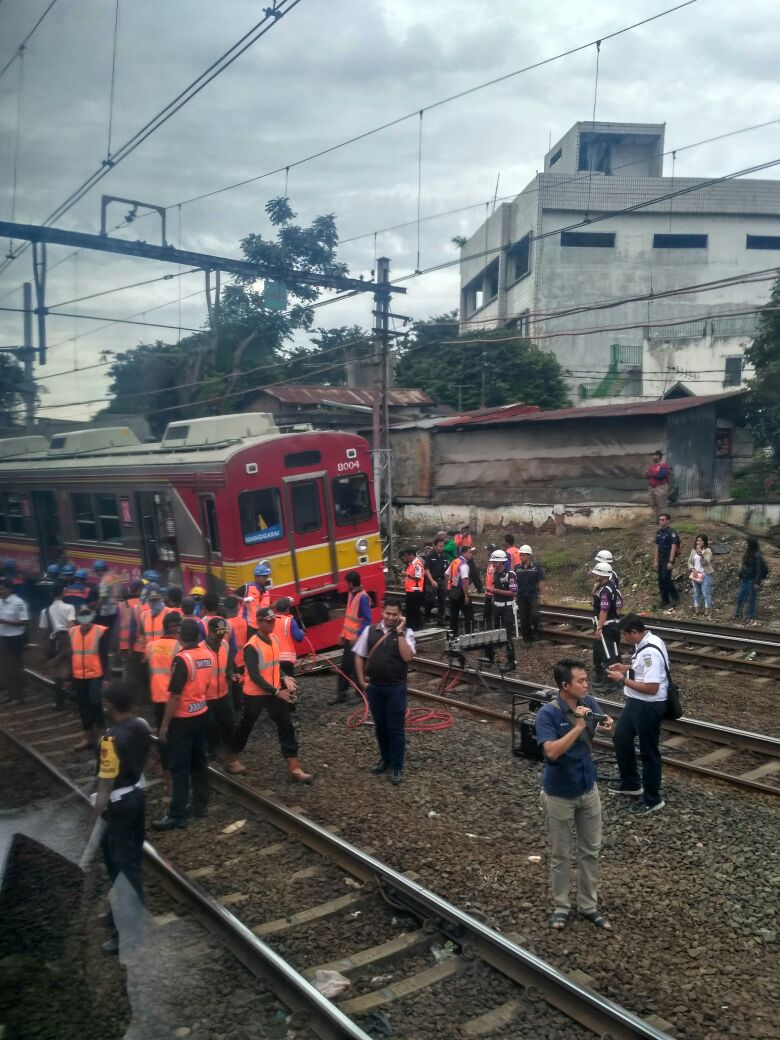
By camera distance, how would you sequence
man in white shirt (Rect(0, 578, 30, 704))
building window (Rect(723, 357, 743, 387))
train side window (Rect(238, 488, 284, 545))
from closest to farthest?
man in white shirt (Rect(0, 578, 30, 704)) → train side window (Rect(238, 488, 284, 545)) → building window (Rect(723, 357, 743, 387))

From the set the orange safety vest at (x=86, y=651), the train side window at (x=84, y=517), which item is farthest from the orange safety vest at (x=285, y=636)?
the train side window at (x=84, y=517)

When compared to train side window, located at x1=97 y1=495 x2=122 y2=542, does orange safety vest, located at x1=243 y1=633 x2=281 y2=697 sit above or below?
below

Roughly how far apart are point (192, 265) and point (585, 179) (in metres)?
33.6

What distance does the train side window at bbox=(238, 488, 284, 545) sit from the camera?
469 inches

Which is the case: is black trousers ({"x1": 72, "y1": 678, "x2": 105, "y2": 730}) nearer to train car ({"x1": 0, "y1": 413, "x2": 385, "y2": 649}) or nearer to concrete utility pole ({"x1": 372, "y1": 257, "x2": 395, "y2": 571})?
train car ({"x1": 0, "y1": 413, "x2": 385, "y2": 649})

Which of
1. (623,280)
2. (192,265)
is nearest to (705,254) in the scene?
(623,280)

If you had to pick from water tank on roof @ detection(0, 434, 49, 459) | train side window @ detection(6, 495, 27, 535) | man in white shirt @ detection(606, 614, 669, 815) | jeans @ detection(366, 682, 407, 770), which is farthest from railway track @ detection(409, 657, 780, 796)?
water tank on roof @ detection(0, 434, 49, 459)

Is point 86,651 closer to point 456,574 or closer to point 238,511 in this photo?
point 238,511

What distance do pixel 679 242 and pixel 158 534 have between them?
134ft

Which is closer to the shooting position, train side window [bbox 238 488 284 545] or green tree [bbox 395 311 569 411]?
train side window [bbox 238 488 284 545]

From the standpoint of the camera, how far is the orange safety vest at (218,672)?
7487 mm

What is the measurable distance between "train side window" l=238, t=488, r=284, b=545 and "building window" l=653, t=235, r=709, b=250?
39592 millimetres

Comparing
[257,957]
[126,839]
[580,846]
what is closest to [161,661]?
[126,839]

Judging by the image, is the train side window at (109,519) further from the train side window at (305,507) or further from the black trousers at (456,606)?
the black trousers at (456,606)
